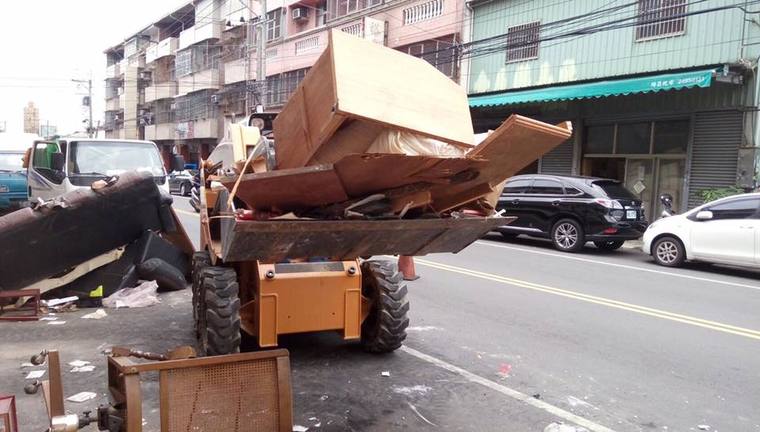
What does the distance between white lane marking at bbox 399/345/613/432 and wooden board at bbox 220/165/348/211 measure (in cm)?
234

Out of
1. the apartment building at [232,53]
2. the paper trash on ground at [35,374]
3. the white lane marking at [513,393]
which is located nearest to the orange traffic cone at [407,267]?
the white lane marking at [513,393]

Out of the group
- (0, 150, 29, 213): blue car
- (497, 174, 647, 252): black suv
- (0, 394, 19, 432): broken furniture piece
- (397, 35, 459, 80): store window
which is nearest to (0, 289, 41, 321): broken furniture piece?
(0, 394, 19, 432): broken furniture piece

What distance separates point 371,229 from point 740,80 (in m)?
14.7

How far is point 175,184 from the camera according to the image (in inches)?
1266

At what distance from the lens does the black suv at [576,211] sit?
1320 centimetres

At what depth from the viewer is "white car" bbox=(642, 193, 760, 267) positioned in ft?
Answer: 35.6

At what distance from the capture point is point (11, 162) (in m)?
18.1

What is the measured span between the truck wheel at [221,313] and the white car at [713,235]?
387 inches

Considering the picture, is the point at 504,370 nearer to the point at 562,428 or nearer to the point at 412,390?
the point at 412,390

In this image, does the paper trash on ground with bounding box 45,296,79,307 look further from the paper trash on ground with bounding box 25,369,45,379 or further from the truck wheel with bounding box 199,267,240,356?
the truck wheel with bounding box 199,267,240,356

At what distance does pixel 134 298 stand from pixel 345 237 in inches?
193

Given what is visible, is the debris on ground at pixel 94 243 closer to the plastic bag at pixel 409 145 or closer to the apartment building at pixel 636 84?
the plastic bag at pixel 409 145

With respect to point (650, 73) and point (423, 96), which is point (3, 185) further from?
point (650, 73)

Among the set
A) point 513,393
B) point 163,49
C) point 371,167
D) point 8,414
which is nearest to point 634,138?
point 513,393
